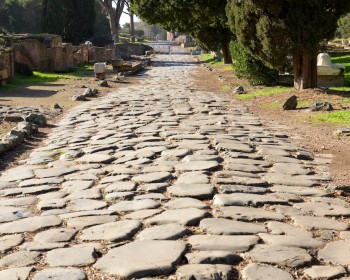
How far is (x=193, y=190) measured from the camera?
5.09 meters

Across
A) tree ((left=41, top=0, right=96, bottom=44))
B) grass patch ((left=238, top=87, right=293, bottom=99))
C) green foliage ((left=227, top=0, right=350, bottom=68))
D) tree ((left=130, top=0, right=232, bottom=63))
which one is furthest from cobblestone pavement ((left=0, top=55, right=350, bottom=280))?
tree ((left=41, top=0, right=96, bottom=44))

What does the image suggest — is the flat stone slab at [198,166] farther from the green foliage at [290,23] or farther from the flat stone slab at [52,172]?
the green foliage at [290,23]

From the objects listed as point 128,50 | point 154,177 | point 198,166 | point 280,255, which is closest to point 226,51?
point 128,50

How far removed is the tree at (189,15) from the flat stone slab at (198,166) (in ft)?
43.5

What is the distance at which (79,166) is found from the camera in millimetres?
6352

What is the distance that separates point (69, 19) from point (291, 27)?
105 ft

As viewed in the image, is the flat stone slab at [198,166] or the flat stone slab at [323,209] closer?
the flat stone slab at [323,209]

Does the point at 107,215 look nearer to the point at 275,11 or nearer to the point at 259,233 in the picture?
the point at 259,233

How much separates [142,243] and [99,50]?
112 feet

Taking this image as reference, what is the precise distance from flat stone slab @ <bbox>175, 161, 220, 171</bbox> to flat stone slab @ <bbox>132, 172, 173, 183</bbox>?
0.96 ft

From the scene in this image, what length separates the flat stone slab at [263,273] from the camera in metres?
3.20

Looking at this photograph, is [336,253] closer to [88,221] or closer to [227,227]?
[227,227]

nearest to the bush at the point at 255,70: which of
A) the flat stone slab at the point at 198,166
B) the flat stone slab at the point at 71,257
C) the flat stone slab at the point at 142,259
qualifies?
the flat stone slab at the point at 198,166

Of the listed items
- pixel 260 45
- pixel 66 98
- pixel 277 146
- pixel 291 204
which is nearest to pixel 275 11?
pixel 260 45
